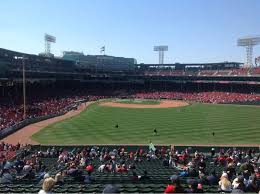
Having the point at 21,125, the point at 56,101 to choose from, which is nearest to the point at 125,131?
the point at 21,125

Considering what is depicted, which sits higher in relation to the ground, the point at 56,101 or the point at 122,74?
the point at 122,74

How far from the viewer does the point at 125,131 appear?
42.9m

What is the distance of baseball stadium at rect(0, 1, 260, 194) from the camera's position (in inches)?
583

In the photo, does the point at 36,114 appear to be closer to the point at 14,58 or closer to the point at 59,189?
the point at 14,58

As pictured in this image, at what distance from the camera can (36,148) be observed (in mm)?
31531

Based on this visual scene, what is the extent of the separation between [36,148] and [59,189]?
20027mm

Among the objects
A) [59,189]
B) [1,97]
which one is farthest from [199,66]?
[59,189]

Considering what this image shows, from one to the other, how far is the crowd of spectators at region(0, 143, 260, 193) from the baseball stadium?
46 mm

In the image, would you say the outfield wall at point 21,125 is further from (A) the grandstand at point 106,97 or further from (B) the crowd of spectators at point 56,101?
(B) the crowd of spectators at point 56,101

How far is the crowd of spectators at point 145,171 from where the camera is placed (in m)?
11.2

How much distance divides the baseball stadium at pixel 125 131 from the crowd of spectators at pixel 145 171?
0.05 meters

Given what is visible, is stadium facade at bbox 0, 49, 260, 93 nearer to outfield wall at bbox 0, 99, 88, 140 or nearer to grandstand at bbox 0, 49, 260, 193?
grandstand at bbox 0, 49, 260, 193

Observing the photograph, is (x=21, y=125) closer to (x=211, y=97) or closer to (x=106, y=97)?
(x=106, y=97)

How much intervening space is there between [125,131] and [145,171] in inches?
1031
